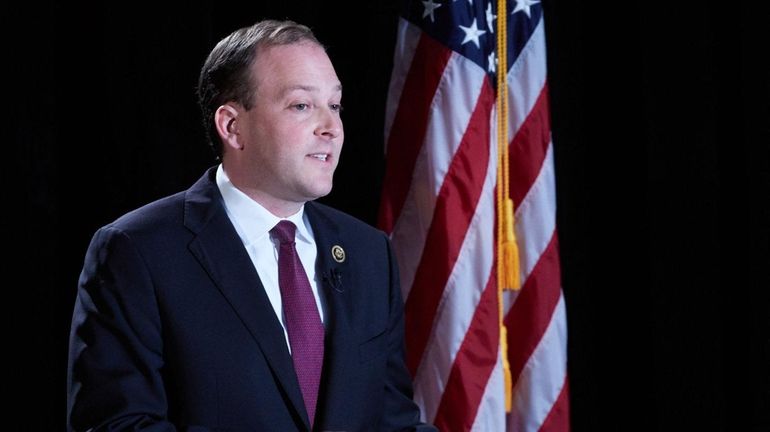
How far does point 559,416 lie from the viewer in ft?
9.52

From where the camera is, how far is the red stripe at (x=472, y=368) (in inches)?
105

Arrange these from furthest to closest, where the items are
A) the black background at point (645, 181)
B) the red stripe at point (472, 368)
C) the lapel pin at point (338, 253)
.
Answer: the black background at point (645, 181) < the red stripe at point (472, 368) < the lapel pin at point (338, 253)

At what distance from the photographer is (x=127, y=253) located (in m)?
1.68

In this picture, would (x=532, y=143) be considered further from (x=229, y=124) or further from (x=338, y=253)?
(x=229, y=124)

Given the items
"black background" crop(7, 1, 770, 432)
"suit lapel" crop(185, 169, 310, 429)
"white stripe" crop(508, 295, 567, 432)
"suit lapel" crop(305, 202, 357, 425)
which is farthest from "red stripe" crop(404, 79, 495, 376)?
"suit lapel" crop(185, 169, 310, 429)

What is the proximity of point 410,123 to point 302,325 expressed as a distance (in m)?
1.14

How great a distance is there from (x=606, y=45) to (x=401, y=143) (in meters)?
0.95

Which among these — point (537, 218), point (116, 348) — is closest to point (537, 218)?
point (537, 218)

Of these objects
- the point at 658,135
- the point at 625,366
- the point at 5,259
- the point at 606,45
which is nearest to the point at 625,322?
the point at 625,366

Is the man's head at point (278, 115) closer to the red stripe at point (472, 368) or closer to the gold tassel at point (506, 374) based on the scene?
the red stripe at point (472, 368)

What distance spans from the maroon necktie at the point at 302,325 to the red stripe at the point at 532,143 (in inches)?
49.0

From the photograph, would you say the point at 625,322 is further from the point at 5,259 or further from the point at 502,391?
the point at 5,259

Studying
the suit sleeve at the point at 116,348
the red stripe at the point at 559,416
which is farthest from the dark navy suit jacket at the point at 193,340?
the red stripe at the point at 559,416

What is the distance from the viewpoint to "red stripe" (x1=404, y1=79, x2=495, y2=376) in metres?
2.70
